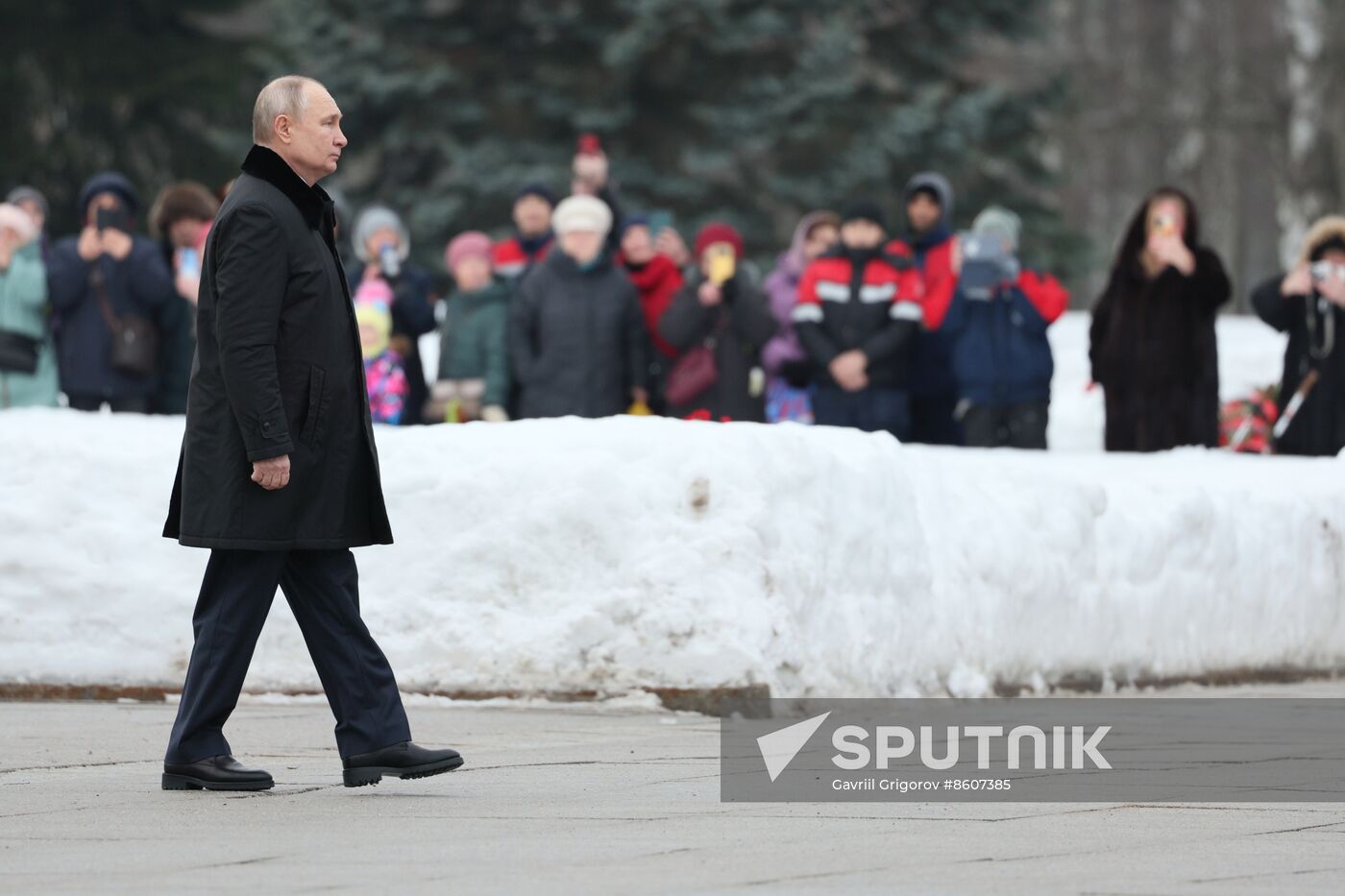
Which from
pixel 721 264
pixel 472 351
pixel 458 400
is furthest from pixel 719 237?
pixel 458 400

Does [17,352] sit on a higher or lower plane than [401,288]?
lower

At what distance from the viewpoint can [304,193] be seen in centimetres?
726

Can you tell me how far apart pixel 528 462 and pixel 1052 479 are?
241 cm

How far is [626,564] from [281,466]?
2.60m

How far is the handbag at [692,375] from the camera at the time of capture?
46.5ft

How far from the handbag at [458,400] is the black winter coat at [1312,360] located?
4.05 metres

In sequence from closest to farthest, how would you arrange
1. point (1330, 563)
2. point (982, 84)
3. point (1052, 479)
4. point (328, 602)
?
point (328, 602) < point (1052, 479) < point (1330, 563) < point (982, 84)

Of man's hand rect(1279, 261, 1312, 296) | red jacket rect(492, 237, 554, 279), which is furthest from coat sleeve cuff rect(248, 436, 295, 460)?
man's hand rect(1279, 261, 1312, 296)

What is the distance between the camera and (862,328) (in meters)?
13.7

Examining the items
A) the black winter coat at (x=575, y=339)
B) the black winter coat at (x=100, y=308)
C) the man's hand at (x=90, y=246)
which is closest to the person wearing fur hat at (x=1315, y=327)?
the black winter coat at (x=575, y=339)

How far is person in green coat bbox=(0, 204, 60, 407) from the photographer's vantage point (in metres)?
13.6

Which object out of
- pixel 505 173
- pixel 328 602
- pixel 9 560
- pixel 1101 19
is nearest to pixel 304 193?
pixel 328 602

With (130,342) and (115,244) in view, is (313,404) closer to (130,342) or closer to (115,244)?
(130,342)

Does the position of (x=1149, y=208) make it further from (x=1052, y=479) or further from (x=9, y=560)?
(x=9, y=560)
